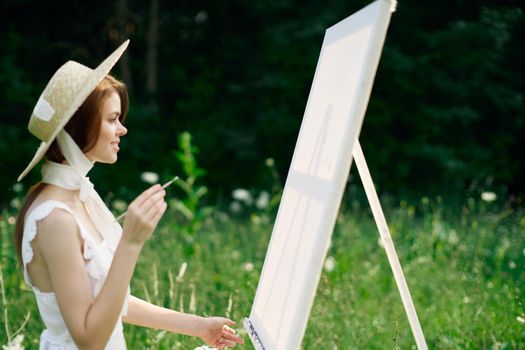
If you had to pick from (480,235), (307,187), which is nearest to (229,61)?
(480,235)

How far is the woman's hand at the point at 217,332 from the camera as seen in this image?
1.84 metres

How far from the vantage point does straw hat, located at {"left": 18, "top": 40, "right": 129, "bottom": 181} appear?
4.96 feet

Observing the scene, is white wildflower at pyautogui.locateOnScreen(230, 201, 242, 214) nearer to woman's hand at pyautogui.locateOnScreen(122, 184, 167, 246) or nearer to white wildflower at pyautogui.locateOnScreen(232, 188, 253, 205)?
white wildflower at pyautogui.locateOnScreen(232, 188, 253, 205)

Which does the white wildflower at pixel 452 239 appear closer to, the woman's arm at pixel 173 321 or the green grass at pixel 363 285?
the green grass at pixel 363 285

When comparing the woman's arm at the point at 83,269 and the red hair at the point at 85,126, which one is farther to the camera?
the red hair at the point at 85,126

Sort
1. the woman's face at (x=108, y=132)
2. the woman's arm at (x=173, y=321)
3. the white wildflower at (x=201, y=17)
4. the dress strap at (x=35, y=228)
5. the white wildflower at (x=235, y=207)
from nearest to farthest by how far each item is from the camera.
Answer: the dress strap at (x=35, y=228) → the woman's face at (x=108, y=132) → the woman's arm at (x=173, y=321) → the white wildflower at (x=235, y=207) → the white wildflower at (x=201, y=17)

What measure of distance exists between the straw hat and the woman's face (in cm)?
7

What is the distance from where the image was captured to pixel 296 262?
1.62 metres

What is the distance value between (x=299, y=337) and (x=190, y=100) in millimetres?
7436

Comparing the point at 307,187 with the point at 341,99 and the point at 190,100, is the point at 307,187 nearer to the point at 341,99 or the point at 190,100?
the point at 341,99

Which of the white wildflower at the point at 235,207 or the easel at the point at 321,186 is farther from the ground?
the white wildflower at the point at 235,207

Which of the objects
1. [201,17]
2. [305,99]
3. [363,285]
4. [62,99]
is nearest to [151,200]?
[62,99]

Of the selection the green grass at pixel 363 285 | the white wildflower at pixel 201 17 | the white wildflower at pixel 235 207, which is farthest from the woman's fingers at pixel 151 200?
the white wildflower at pixel 201 17

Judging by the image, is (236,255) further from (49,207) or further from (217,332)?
→ (49,207)
